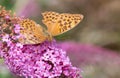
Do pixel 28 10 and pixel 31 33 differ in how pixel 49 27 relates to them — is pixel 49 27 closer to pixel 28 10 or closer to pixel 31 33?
pixel 31 33

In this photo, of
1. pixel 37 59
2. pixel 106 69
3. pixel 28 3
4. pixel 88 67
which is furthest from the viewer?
pixel 28 3

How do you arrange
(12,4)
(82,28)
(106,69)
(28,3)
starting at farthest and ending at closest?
(82,28)
(12,4)
(28,3)
(106,69)

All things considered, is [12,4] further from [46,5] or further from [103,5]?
[103,5]

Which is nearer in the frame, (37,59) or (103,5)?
(37,59)

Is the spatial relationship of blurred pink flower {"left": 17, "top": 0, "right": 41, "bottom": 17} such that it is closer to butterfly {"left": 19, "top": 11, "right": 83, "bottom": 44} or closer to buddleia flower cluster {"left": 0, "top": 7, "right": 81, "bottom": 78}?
butterfly {"left": 19, "top": 11, "right": 83, "bottom": 44}

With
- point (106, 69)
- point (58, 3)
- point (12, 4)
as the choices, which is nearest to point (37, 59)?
point (106, 69)

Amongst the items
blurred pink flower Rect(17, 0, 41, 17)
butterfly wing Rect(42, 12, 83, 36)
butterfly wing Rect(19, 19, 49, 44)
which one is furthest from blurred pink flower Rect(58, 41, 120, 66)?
butterfly wing Rect(19, 19, 49, 44)

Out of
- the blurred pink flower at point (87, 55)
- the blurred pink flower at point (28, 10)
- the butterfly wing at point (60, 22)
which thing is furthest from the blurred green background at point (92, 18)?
the butterfly wing at point (60, 22)
